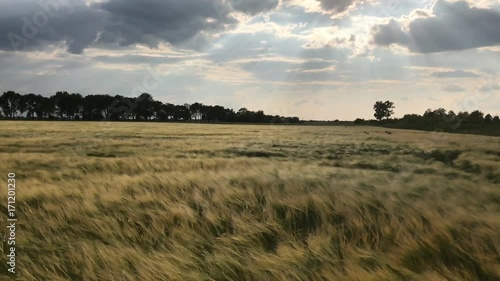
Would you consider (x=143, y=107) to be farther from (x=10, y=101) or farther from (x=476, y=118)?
(x=476, y=118)

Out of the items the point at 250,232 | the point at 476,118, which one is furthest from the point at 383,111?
the point at 250,232

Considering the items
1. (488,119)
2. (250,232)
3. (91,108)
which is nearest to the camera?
(250,232)

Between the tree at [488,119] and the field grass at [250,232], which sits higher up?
the tree at [488,119]

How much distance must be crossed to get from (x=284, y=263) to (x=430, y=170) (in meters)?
9.32

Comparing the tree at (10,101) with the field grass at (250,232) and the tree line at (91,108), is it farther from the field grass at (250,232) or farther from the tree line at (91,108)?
the field grass at (250,232)

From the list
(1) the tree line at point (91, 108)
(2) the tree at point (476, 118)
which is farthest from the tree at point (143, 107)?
(2) the tree at point (476, 118)

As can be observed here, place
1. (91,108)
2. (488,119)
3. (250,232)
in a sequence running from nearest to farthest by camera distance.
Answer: (250,232), (488,119), (91,108)

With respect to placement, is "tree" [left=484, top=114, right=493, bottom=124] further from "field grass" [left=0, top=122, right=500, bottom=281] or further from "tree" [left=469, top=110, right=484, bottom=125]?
"field grass" [left=0, top=122, right=500, bottom=281]

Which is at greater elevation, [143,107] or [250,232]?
[143,107]

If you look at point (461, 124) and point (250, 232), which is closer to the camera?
point (250, 232)

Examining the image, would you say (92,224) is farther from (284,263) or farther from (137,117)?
(137,117)

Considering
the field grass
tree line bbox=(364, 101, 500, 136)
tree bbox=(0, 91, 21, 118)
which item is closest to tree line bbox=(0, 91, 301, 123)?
tree bbox=(0, 91, 21, 118)

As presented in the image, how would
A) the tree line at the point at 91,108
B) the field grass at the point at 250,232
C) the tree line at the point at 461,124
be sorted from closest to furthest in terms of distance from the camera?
the field grass at the point at 250,232
the tree line at the point at 461,124
the tree line at the point at 91,108

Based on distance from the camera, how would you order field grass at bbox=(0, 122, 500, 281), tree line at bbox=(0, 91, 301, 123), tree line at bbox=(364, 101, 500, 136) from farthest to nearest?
tree line at bbox=(0, 91, 301, 123) < tree line at bbox=(364, 101, 500, 136) < field grass at bbox=(0, 122, 500, 281)
